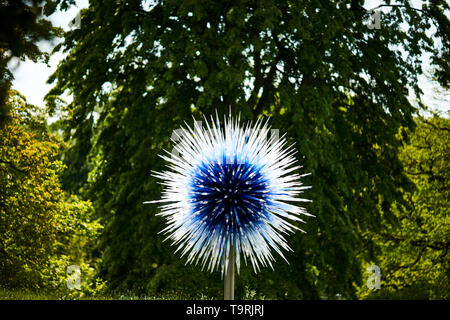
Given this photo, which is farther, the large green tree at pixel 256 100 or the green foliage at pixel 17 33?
the large green tree at pixel 256 100

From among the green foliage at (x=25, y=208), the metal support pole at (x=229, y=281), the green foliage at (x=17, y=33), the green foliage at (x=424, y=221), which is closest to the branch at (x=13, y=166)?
the green foliage at (x=25, y=208)

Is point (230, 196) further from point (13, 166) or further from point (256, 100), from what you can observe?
point (13, 166)

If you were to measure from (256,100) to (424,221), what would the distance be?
424 inches

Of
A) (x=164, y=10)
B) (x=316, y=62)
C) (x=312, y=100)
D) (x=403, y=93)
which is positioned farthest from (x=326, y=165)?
(x=164, y=10)

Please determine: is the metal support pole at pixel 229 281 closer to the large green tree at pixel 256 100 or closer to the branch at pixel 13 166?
the large green tree at pixel 256 100

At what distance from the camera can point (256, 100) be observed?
14.3 metres

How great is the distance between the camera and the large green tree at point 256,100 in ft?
38.7

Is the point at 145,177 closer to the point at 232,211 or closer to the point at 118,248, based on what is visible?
the point at 118,248

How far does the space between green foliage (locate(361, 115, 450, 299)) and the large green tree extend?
5.90 metres

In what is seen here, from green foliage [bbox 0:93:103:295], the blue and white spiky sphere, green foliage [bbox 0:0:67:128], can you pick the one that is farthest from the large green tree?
the blue and white spiky sphere

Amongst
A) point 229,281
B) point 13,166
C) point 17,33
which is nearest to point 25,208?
point 13,166

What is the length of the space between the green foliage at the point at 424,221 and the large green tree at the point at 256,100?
5.90 metres
